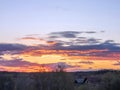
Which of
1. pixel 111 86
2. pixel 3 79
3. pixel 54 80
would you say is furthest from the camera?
pixel 3 79

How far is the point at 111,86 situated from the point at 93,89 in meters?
3.40

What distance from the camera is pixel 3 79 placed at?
69750 mm

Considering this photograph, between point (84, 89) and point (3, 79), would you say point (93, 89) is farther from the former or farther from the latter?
point (3, 79)

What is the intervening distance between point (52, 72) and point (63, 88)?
2.37 m

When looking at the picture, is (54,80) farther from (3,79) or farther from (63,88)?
(3,79)

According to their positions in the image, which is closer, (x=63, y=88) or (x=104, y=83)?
Answer: (x=63, y=88)

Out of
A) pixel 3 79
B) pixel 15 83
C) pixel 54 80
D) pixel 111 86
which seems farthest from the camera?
pixel 3 79

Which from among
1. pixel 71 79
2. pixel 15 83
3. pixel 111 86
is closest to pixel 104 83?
pixel 111 86

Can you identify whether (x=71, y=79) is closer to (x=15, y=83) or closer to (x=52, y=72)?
(x=52, y=72)

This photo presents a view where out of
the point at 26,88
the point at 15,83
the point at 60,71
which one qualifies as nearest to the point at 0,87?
the point at 15,83

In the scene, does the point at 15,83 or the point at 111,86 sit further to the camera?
the point at 15,83

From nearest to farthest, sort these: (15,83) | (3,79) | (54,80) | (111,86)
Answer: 1. (54,80)
2. (111,86)
3. (15,83)
4. (3,79)

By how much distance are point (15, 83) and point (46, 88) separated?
1054 cm

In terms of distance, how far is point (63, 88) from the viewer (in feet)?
181
